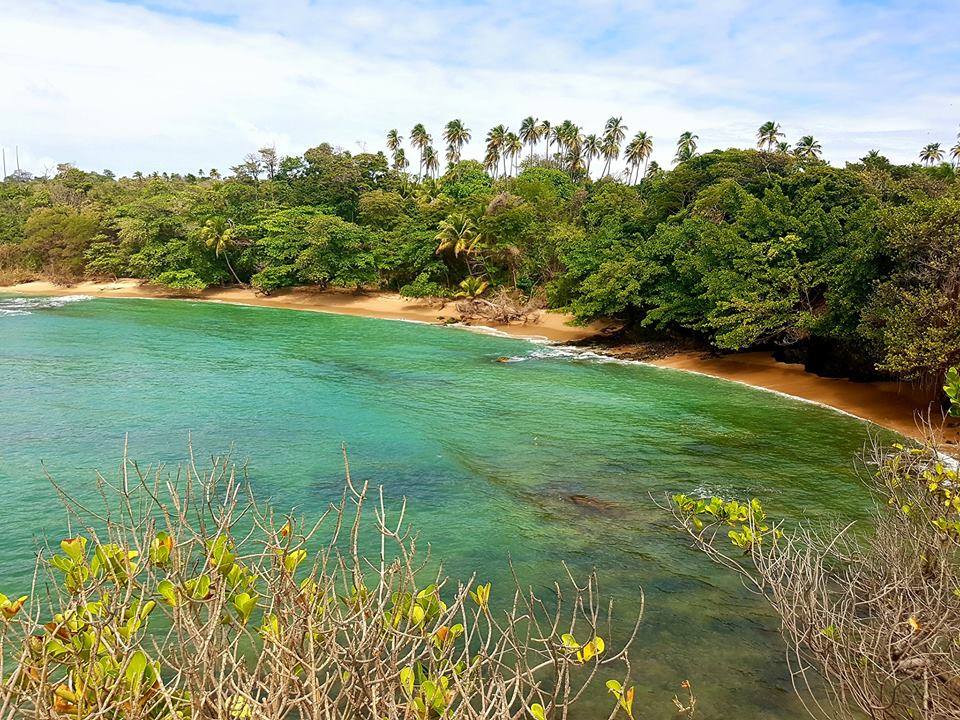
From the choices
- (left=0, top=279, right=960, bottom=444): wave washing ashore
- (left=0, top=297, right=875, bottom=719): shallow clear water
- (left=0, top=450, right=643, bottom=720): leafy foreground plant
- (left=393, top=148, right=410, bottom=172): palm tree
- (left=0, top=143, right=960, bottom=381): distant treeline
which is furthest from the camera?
(left=393, top=148, right=410, bottom=172): palm tree

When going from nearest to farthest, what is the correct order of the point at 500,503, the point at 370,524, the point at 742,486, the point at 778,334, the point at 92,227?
the point at 370,524
the point at 500,503
the point at 742,486
the point at 778,334
the point at 92,227

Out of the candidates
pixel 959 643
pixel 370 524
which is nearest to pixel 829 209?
pixel 370 524

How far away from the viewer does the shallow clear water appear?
31.9 feet

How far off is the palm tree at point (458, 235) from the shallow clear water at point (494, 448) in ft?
43.4

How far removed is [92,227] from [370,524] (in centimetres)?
5584

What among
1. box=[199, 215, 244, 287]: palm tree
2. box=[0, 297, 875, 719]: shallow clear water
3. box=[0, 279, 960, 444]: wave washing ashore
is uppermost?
box=[199, 215, 244, 287]: palm tree

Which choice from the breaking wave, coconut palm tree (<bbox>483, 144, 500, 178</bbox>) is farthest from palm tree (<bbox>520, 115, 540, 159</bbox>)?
the breaking wave

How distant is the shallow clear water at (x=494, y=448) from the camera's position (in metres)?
9.71

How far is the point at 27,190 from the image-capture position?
71.6 metres

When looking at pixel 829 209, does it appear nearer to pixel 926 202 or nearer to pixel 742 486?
pixel 926 202

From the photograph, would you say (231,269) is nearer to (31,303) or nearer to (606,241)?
(31,303)

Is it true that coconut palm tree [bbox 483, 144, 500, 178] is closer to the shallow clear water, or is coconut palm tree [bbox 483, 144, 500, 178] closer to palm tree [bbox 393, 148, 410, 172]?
palm tree [bbox 393, 148, 410, 172]

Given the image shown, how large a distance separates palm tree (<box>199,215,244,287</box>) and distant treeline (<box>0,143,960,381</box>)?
0.15m

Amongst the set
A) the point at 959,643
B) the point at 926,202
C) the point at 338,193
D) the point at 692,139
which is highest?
the point at 692,139
